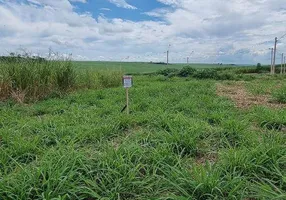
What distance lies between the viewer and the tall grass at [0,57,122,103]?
21.5ft

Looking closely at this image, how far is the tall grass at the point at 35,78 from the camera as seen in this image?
6559 millimetres

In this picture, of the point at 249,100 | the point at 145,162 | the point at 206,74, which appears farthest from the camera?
the point at 206,74

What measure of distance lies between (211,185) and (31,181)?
1386mm

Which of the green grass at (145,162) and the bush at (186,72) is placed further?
the bush at (186,72)

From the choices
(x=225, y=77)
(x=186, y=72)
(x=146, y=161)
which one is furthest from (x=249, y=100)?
(x=186, y=72)

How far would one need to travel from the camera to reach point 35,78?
689 cm

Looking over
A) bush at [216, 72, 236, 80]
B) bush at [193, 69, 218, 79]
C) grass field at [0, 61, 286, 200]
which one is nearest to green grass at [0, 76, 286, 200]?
grass field at [0, 61, 286, 200]

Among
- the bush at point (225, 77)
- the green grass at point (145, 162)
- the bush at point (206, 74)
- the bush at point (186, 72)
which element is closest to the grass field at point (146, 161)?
the green grass at point (145, 162)

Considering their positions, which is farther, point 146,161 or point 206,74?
point 206,74

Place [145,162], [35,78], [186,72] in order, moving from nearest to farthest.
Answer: [145,162], [35,78], [186,72]

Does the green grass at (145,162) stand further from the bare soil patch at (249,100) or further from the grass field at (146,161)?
the bare soil patch at (249,100)

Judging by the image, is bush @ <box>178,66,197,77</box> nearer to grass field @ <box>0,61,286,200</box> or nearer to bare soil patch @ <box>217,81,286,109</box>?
bare soil patch @ <box>217,81,286,109</box>

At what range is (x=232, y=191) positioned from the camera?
1.82 meters

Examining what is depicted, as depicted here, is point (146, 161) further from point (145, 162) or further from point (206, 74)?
point (206, 74)
